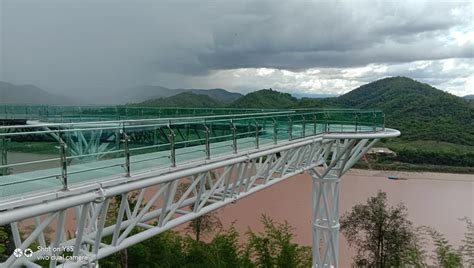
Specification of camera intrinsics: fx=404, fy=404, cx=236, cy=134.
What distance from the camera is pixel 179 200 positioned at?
5566 mm

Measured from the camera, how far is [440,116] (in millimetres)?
54000

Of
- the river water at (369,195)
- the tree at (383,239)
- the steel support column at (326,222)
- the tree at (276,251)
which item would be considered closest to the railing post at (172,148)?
the steel support column at (326,222)

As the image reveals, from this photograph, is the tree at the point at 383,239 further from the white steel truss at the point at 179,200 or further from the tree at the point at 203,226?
the tree at the point at 203,226

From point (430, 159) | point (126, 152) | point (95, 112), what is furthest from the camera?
point (430, 159)

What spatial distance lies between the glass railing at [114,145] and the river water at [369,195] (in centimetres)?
1251

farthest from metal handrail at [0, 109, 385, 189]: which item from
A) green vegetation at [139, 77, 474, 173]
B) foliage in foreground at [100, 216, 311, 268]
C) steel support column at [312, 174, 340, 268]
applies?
green vegetation at [139, 77, 474, 173]

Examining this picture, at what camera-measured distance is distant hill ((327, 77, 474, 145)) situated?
4895 centimetres

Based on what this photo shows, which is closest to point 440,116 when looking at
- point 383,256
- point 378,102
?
point 378,102

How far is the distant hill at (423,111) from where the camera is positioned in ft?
161

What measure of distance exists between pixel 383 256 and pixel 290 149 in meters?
9.79

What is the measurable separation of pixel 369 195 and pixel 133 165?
27.9 m

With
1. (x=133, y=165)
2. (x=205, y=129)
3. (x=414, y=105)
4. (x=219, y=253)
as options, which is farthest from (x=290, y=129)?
(x=414, y=105)

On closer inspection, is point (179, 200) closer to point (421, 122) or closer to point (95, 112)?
point (95, 112)

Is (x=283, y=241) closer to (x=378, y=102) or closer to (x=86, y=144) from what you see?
(x=86, y=144)
